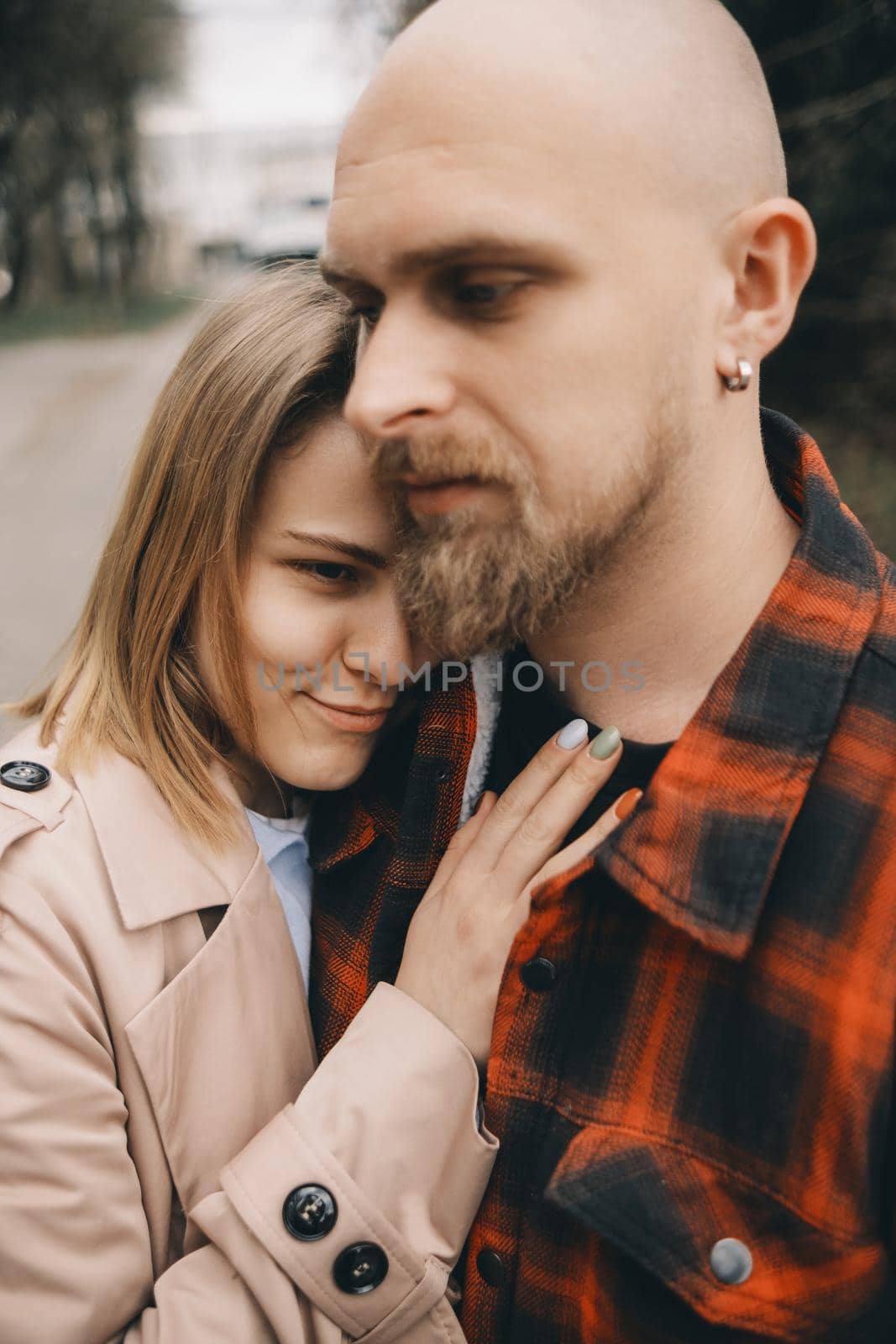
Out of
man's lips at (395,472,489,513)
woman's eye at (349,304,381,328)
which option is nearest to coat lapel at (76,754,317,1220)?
man's lips at (395,472,489,513)

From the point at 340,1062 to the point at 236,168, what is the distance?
159 feet

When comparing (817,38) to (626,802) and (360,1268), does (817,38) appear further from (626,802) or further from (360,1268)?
(360,1268)

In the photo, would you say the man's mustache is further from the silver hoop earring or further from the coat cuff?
the coat cuff

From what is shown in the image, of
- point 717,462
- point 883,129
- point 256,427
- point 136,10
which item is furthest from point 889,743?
point 136,10

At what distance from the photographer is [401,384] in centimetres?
155

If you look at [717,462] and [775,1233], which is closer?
[775,1233]

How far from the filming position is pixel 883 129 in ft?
18.3

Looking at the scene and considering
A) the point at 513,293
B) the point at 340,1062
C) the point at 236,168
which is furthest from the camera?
the point at 236,168

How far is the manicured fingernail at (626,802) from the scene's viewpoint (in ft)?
5.30

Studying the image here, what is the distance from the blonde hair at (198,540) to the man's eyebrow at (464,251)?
44 centimetres

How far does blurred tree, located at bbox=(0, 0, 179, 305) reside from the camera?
1900 centimetres

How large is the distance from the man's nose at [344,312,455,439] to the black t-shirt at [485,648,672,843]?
0.60m

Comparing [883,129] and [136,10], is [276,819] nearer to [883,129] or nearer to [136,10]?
[883,129]

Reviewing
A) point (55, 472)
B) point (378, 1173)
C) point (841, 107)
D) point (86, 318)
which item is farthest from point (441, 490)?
point (86, 318)
